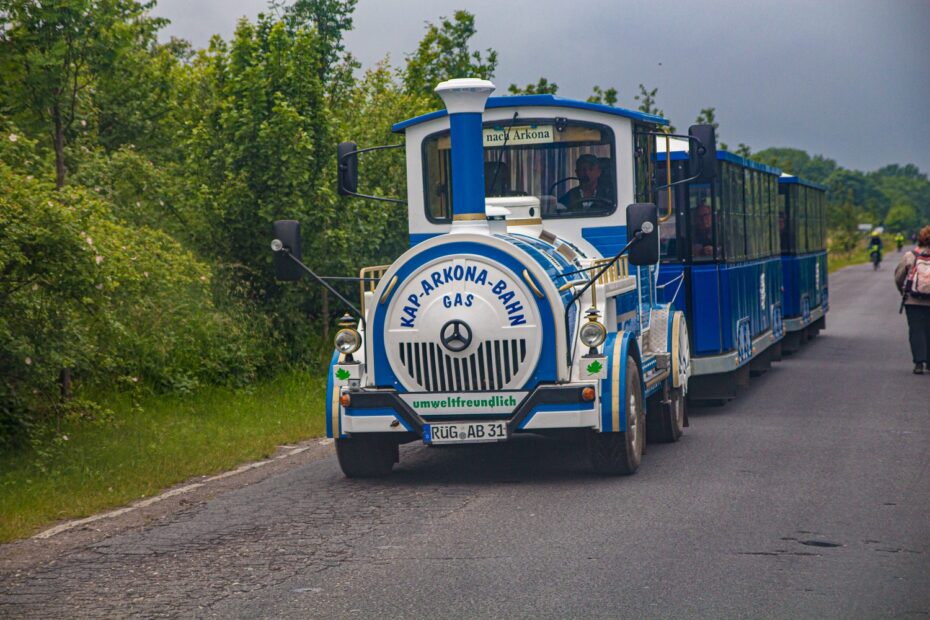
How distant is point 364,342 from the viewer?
10.0 meters

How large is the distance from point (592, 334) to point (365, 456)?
198 centimetres

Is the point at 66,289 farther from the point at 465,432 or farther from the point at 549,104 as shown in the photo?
the point at 549,104

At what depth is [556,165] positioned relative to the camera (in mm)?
11508

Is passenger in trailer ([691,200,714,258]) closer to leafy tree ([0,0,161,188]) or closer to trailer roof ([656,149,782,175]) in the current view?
trailer roof ([656,149,782,175])

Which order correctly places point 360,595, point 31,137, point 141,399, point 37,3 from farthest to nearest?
point 141,399, point 31,137, point 37,3, point 360,595

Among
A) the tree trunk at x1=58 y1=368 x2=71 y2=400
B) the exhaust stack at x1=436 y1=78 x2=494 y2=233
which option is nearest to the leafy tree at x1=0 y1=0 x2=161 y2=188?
the tree trunk at x1=58 y1=368 x2=71 y2=400

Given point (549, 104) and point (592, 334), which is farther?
point (549, 104)

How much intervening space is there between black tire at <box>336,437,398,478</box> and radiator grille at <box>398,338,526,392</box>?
805mm

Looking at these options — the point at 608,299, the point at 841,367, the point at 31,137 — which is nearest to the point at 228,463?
the point at 608,299

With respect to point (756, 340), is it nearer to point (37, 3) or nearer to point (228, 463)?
point (228, 463)

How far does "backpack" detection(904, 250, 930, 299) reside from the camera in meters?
17.3

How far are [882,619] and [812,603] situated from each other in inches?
14.3

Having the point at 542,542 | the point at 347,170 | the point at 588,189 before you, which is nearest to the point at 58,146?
the point at 347,170

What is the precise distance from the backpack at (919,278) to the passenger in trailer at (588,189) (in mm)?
7337
